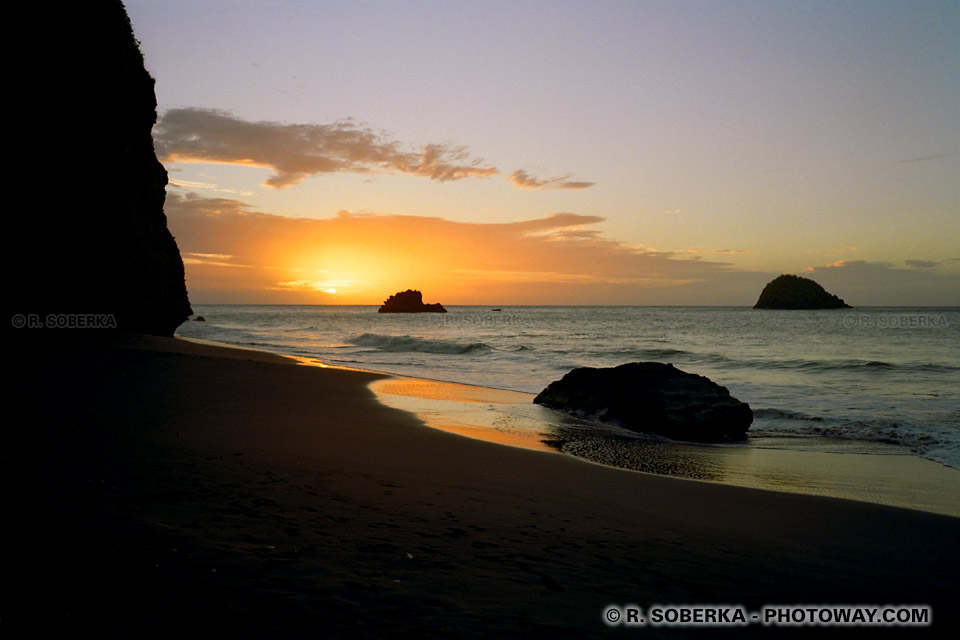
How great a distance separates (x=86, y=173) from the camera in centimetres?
1605

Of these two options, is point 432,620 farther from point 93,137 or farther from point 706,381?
point 93,137

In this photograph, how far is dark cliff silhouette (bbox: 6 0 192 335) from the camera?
1333 centimetres

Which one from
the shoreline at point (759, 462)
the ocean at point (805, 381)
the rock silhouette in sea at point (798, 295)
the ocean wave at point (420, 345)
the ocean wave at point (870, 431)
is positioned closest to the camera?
the shoreline at point (759, 462)

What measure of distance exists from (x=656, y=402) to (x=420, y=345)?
93.4ft

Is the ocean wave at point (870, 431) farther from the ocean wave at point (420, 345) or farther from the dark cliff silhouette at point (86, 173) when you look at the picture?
the ocean wave at point (420, 345)

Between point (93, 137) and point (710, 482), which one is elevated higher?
point (93, 137)

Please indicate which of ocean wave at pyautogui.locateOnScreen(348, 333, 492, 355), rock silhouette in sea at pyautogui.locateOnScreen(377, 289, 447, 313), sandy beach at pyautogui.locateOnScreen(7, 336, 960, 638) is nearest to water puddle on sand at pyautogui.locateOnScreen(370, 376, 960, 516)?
sandy beach at pyautogui.locateOnScreen(7, 336, 960, 638)

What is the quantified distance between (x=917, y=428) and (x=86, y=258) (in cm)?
2186

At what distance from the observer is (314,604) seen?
2.46 meters

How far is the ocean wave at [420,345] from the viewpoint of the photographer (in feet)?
115

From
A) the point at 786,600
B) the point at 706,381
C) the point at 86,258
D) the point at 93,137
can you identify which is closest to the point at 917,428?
the point at 706,381

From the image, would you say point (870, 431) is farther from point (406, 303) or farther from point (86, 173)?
point (406, 303)

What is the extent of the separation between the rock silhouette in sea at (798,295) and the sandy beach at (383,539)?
564 ft

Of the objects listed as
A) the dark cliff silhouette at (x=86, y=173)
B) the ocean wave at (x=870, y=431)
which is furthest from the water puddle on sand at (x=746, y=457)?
the dark cliff silhouette at (x=86, y=173)
